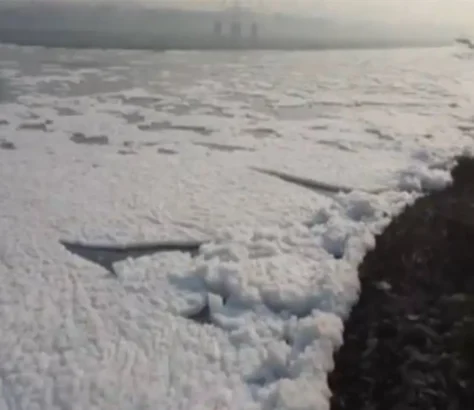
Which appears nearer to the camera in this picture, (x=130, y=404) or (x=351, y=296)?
(x=130, y=404)

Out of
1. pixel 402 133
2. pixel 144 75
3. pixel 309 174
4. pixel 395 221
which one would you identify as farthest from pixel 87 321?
pixel 144 75

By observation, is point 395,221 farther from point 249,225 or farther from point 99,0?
point 99,0

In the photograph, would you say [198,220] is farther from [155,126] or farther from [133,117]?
[133,117]

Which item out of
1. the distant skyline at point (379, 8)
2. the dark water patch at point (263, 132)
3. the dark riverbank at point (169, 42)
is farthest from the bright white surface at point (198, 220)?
the distant skyline at point (379, 8)

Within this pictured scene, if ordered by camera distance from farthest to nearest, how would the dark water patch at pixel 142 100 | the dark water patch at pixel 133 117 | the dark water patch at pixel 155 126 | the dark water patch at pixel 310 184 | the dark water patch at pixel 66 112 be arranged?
the dark water patch at pixel 142 100 → the dark water patch at pixel 66 112 → the dark water patch at pixel 133 117 → the dark water patch at pixel 155 126 → the dark water patch at pixel 310 184

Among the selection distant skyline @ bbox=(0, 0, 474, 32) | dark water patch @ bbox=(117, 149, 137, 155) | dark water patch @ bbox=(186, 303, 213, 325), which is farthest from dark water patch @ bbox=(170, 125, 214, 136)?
distant skyline @ bbox=(0, 0, 474, 32)

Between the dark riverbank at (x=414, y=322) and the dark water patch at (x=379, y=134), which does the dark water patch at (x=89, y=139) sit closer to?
the dark water patch at (x=379, y=134)
